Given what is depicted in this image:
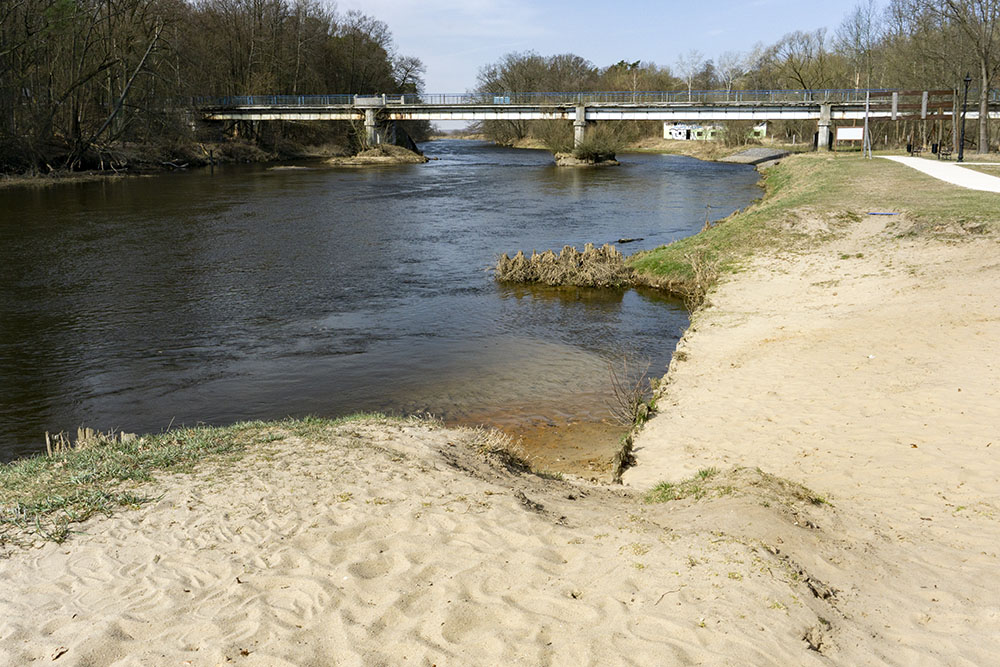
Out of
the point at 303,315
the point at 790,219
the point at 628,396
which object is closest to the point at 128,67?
the point at 303,315

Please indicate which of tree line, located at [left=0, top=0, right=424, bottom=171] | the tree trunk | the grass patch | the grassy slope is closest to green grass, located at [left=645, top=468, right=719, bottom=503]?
the grass patch

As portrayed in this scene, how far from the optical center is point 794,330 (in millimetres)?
13055

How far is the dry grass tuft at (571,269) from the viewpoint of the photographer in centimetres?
1964

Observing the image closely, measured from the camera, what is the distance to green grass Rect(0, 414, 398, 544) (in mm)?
5961

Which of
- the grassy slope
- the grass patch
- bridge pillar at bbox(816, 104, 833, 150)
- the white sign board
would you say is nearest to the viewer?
the grass patch

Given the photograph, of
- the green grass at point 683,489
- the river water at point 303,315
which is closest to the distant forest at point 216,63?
the river water at point 303,315

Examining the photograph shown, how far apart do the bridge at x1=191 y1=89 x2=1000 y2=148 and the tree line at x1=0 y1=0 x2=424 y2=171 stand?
450 centimetres

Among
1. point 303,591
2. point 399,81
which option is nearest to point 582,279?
point 303,591

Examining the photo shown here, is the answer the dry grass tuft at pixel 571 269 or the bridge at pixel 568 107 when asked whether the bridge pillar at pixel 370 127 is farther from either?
the dry grass tuft at pixel 571 269

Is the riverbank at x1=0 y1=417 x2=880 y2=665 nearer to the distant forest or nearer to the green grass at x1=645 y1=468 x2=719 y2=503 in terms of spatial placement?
the green grass at x1=645 y1=468 x2=719 y2=503

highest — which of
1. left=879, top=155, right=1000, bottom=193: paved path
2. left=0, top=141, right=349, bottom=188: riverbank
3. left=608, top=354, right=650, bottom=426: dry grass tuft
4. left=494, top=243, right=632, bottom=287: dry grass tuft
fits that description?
left=0, top=141, right=349, bottom=188: riverbank

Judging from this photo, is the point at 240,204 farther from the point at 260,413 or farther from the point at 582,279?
the point at 260,413

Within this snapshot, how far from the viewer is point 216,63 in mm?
75938

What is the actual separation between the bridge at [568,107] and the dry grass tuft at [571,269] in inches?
1806
